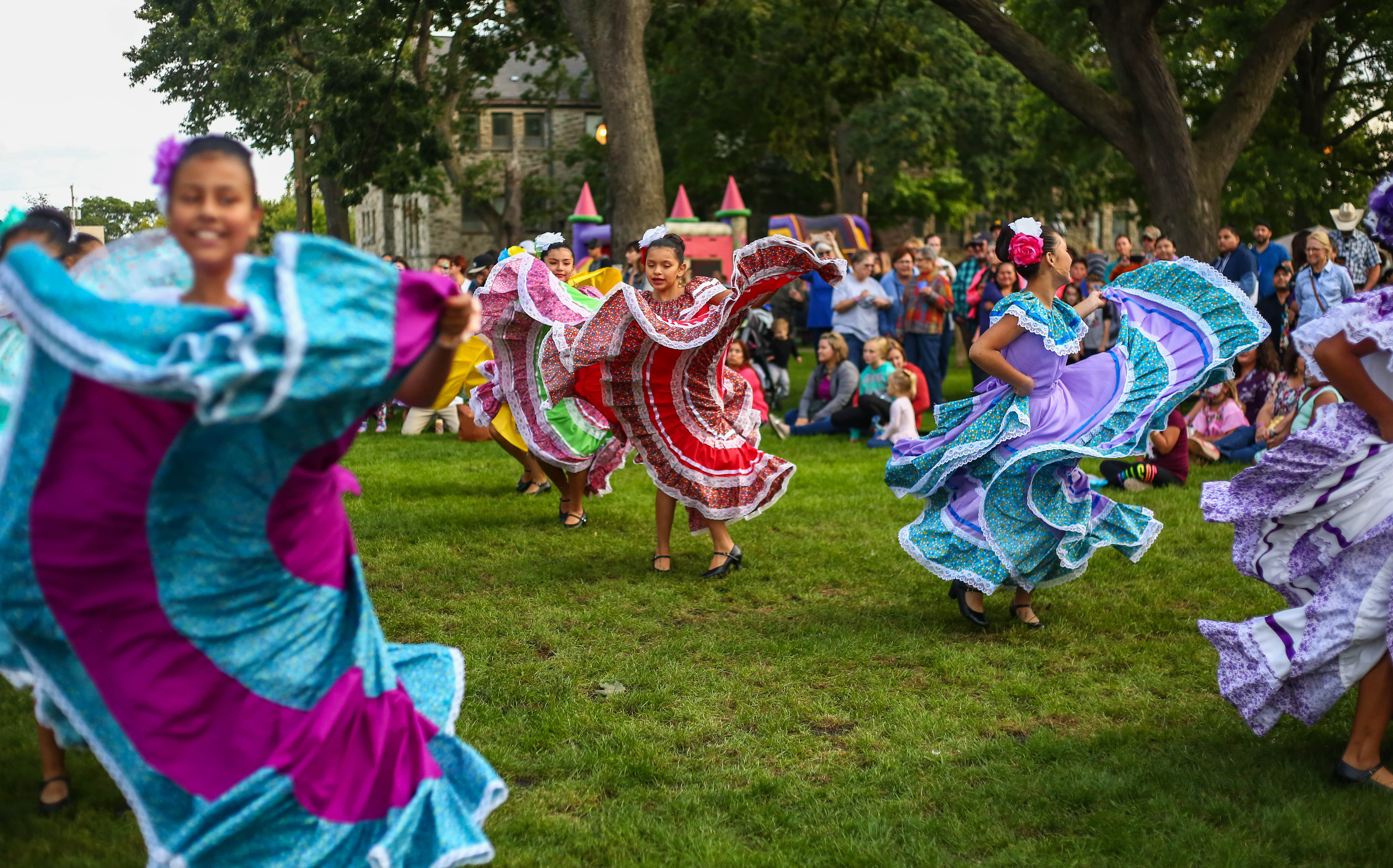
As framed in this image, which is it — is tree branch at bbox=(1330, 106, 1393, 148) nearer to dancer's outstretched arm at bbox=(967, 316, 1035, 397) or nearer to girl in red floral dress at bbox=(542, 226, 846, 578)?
girl in red floral dress at bbox=(542, 226, 846, 578)

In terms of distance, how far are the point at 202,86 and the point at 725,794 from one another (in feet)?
95.1

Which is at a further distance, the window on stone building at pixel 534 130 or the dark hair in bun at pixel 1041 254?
the window on stone building at pixel 534 130

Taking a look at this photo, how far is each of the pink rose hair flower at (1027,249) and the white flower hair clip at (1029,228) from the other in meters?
0.01

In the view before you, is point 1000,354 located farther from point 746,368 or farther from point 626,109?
point 626,109

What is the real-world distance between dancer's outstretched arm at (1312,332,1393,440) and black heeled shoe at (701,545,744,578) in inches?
161

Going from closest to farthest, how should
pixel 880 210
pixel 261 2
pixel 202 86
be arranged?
pixel 261 2, pixel 202 86, pixel 880 210

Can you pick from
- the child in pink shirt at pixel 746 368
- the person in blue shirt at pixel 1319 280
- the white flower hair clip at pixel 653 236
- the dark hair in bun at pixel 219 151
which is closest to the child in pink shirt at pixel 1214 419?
the person in blue shirt at pixel 1319 280

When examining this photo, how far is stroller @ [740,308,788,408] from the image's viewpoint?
1599 centimetres

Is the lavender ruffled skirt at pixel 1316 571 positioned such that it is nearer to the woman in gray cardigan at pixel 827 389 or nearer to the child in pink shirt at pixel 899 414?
the child in pink shirt at pixel 899 414

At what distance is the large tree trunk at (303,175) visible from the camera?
28500 millimetres

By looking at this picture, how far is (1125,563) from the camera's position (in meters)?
7.72

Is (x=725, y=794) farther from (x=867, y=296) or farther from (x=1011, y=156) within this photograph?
(x=1011, y=156)

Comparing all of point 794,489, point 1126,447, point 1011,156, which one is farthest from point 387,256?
point 1011,156

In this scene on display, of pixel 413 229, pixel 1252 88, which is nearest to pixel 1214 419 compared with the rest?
pixel 1252 88
